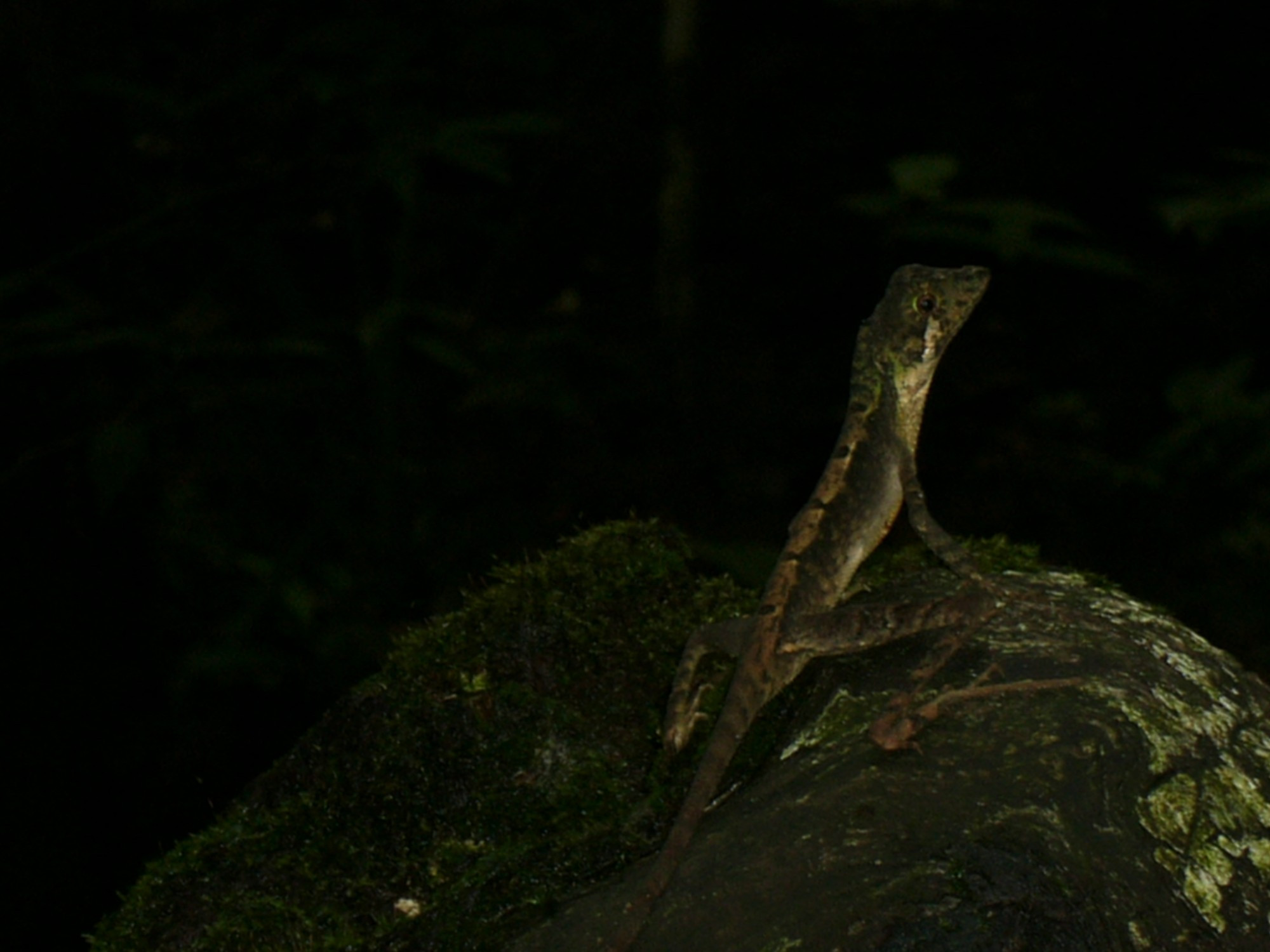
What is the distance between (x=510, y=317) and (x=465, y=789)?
6163mm

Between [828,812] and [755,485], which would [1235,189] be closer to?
[755,485]

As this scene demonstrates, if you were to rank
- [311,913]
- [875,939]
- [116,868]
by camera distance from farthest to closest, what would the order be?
1. [116,868]
2. [311,913]
3. [875,939]

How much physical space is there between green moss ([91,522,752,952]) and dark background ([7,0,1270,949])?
1.11 meters

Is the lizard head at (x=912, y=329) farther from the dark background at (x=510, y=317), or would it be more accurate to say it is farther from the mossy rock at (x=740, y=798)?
A: the dark background at (x=510, y=317)

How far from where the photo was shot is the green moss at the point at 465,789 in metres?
3.49

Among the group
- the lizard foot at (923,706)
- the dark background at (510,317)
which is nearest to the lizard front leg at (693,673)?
the lizard foot at (923,706)

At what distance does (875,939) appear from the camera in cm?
264

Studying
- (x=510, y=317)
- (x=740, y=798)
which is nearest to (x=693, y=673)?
(x=740, y=798)

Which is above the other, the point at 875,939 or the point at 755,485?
the point at 875,939

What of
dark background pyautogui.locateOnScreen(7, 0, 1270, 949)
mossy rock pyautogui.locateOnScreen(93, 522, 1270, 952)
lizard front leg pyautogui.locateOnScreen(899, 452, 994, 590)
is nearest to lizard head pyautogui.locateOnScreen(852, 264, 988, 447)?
lizard front leg pyautogui.locateOnScreen(899, 452, 994, 590)

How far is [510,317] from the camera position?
963 cm

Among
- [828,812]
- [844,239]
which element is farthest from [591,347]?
[828,812]

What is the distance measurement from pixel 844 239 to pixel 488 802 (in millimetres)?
7426

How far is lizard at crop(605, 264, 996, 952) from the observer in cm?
354
